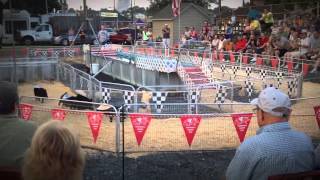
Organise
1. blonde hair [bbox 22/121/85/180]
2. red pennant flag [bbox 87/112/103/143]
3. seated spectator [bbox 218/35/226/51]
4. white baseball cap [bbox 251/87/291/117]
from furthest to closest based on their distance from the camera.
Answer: seated spectator [bbox 218/35/226/51]
red pennant flag [bbox 87/112/103/143]
white baseball cap [bbox 251/87/291/117]
blonde hair [bbox 22/121/85/180]

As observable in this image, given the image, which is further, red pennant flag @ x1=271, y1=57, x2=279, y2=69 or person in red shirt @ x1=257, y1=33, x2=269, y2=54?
person in red shirt @ x1=257, y1=33, x2=269, y2=54

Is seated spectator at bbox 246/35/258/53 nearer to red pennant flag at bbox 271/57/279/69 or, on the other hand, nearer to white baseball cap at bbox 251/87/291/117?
red pennant flag at bbox 271/57/279/69

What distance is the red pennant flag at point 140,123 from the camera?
854 cm

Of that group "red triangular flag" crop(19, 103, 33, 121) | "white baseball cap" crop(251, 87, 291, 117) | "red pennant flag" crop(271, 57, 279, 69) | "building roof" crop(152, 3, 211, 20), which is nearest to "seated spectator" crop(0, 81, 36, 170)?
"white baseball cap" crop(251, 87, 291, 117)

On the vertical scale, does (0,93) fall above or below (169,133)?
above

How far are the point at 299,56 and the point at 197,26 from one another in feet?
107

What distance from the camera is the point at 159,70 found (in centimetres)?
2036

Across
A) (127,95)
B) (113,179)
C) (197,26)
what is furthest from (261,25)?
(197,26)

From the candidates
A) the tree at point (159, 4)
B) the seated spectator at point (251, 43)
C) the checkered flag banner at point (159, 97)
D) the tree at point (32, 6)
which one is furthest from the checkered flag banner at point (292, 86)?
the tree at point (159, 4)

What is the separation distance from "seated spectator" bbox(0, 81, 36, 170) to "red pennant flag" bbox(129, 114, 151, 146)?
179 inches

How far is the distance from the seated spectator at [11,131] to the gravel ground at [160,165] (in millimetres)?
3689

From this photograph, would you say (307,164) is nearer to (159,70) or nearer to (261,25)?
(159,70)

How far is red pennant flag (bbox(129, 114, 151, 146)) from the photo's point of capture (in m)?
8.54

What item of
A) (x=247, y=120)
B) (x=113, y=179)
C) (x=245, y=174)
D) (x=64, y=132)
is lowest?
(x=113, y=179)
